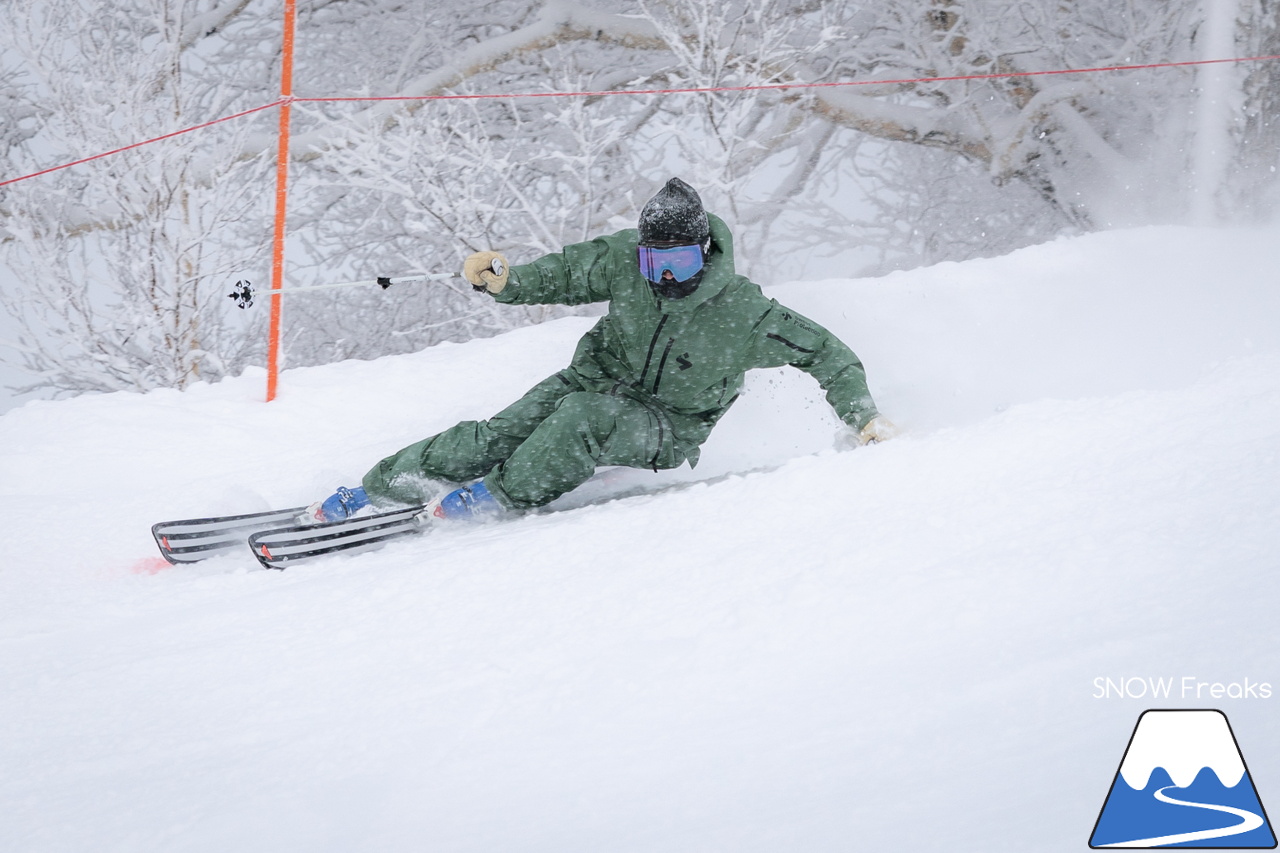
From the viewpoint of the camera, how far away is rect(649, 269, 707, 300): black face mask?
260 centimetres

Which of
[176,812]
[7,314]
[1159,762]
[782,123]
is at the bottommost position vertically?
[176,812]

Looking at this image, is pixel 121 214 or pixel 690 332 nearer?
pixel 690 332

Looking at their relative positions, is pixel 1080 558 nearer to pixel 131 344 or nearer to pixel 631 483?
pixel 631 483

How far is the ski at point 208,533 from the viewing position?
2.62 m

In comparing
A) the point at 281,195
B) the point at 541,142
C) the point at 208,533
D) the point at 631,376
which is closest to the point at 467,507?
the point at 631,376

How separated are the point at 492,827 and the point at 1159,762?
831 mm

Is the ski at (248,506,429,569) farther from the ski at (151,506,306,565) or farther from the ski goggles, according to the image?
the ski goggles

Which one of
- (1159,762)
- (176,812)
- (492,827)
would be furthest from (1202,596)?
(176,812)

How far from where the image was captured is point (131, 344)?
8594 millimetres

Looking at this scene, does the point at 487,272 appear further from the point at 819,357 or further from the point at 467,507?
the point at 819,357
